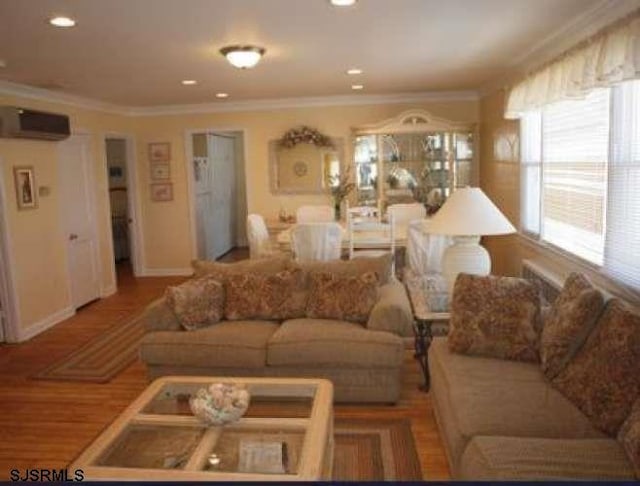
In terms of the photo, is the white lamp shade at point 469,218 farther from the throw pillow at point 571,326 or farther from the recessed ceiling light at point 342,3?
the recessed ceiling light at point 342,3

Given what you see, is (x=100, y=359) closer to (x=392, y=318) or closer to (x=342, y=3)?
(x=392, y=318)

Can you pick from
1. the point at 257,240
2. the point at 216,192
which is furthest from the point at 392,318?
the point at 216,192

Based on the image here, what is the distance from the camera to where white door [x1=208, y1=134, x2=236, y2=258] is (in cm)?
883

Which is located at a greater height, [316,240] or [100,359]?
[316,240]

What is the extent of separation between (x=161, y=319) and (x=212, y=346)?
1.55ft

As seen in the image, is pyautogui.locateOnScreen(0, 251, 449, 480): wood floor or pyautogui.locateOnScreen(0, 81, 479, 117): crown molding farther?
pyautogui.locateOnScreen(0, 81, 479, 117): crown molding

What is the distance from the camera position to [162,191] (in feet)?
24.9

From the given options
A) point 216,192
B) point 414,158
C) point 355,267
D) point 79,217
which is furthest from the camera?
point 216,192

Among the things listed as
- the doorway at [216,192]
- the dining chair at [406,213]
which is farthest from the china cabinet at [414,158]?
the doorway at [216,192]

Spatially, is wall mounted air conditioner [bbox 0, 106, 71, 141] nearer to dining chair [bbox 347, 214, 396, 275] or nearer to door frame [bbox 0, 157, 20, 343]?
door frame [bbox 0, 157, 20, 343]

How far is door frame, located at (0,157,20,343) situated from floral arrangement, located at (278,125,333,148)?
3.46 metres

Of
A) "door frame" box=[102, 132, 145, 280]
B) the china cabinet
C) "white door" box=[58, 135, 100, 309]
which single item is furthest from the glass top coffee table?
"door frame" box=[102, 132, 145, 280]

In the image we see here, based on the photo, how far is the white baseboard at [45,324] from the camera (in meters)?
5.04

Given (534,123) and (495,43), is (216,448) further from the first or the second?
(534,123)
